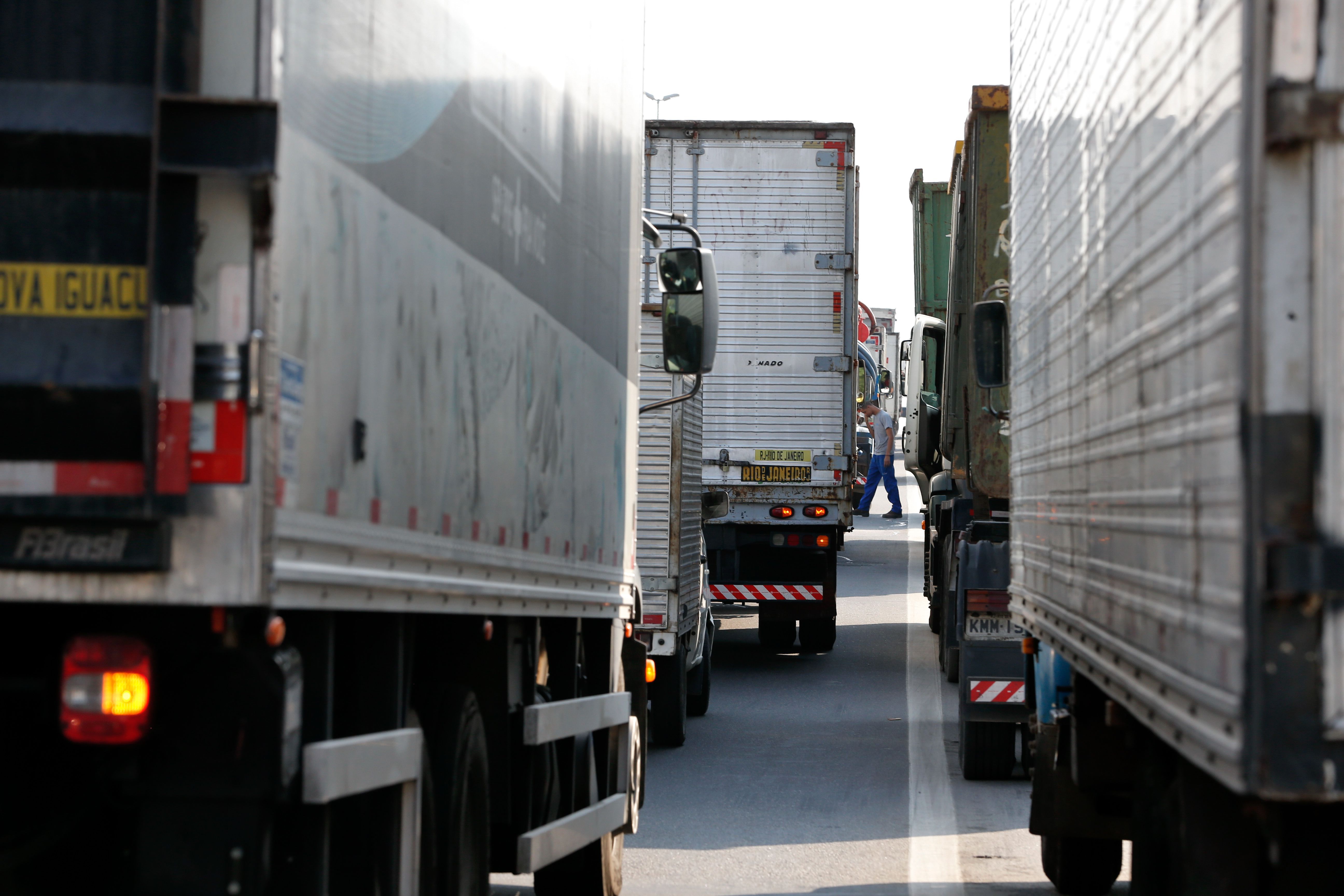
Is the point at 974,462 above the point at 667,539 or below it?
above

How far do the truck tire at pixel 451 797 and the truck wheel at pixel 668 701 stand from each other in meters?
7.11

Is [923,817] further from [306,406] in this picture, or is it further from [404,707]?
[306,406]

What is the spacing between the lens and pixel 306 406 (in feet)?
11.5

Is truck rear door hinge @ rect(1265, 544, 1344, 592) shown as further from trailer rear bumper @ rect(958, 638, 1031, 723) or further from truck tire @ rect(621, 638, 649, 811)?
trailer rear bumper @ rect(958, 638, 1031, 723)

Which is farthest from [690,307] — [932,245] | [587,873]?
[932,245]

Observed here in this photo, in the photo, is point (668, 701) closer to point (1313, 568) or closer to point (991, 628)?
point (991, 628)

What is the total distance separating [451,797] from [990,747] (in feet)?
21.6

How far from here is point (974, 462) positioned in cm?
1309

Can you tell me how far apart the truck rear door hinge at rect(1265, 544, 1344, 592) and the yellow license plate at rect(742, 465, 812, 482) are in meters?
14.2

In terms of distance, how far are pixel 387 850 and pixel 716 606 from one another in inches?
534

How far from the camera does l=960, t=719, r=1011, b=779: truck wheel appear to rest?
35.7 feet

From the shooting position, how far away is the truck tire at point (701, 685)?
14008 millimetres

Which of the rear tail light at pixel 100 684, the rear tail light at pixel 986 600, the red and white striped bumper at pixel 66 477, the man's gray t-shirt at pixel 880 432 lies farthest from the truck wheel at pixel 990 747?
the man's gray t-shirt at pixel 880 432

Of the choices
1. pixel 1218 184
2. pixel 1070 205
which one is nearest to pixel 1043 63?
pixel 1070 205
